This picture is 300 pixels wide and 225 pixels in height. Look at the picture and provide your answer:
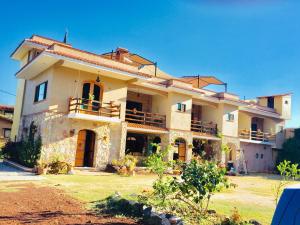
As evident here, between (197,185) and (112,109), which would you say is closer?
(197,185)

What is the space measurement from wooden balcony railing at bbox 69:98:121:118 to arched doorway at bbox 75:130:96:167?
1.58 meters

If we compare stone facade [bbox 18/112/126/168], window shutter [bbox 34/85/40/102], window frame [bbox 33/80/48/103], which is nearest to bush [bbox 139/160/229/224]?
stone facade [bbox 18/112/126/168]

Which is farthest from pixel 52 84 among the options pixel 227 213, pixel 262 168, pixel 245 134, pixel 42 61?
pixel 262 168

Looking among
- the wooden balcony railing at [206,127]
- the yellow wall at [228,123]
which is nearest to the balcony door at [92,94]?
the wooden balcony railing at [206,127]

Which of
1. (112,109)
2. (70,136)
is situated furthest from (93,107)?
(70,136)

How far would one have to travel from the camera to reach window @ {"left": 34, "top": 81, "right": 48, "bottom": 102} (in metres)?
20.0

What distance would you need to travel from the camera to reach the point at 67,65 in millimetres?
19125

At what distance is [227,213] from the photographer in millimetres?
8664

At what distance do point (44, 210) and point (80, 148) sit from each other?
12551mm

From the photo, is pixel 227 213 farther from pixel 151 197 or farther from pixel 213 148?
pixel 213 148

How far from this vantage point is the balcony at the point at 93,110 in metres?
18.8

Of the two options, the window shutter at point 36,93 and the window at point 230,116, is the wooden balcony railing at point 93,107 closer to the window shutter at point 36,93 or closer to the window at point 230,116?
the window shutter at point 36,93

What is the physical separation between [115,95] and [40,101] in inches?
205

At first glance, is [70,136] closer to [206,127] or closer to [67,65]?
[67,65]
